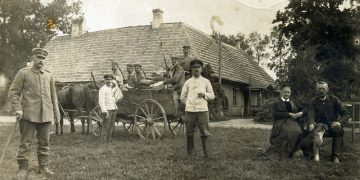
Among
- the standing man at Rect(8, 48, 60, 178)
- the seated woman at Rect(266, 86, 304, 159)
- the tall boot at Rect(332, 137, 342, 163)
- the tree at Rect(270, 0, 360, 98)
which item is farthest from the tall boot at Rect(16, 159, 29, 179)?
the tree at Rect(270, 0, 360, 98)

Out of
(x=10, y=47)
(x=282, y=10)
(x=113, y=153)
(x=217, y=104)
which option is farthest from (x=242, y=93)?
(x=113, y=153)

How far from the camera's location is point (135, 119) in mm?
11008

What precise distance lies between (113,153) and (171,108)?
2725mm

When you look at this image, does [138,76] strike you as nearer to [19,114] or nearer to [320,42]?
[19,114]

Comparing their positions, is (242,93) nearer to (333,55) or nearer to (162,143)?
(333,55)

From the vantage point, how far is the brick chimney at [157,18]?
27409mm

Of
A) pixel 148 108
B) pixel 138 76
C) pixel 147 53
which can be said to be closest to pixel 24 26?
pixel 147 53

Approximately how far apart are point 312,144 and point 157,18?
2115 cm

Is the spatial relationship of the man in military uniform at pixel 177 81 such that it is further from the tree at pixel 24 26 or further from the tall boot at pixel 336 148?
the tree at pixel 24 26

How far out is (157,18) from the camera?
27578 mm

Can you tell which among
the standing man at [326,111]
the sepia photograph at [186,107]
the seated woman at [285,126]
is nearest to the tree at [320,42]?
the sepia photograph at [186,107]

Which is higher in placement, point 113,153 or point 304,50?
point 304,50

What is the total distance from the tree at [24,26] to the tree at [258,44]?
23668 mm

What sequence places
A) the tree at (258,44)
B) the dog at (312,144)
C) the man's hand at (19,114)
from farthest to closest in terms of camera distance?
1. the tree at (258,44)
2. the dog at (312,144)
3. the man's hand at (19,114)
